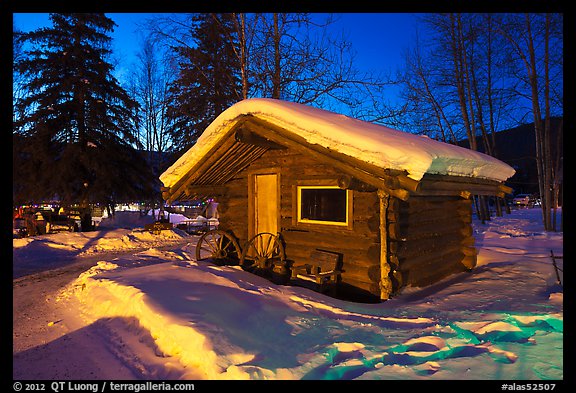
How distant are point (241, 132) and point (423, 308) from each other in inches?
196

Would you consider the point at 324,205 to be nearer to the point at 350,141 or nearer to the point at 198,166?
the point at 350,141

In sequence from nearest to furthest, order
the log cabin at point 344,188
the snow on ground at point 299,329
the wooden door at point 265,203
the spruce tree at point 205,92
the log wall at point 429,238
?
the snow on ground at point 299,329 → the log cabin at point 344,188 → the log wall at point 429,238 → the wooden door at point 265,203 → the spruce tree at point 205,92

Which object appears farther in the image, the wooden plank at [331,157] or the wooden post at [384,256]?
the wooden post at [384,256]

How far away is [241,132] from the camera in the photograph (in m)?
6.98

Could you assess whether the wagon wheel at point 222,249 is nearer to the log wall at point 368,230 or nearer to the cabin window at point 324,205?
the log wall at point 368,230

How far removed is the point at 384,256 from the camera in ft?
20.8

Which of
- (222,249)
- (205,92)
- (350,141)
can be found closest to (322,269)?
(350,141)

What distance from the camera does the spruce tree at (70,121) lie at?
1894 cm

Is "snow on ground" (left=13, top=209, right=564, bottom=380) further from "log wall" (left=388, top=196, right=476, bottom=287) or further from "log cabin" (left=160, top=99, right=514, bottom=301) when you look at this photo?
"log cabin" (left=160, top=99, right=514, bottom=301)

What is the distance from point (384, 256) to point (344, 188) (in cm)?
162

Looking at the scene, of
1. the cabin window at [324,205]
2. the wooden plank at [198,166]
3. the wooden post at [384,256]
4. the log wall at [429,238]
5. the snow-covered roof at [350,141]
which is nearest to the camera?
the snow-covered roof at [350,141]

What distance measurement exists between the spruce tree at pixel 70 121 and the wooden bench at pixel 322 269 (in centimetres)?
1694

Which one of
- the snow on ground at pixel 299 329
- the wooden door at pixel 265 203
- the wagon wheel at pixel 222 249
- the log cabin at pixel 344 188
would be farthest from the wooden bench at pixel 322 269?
the wagon wheel at pixel 222 249

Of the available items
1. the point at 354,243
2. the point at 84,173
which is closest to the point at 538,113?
the point at 354,243
